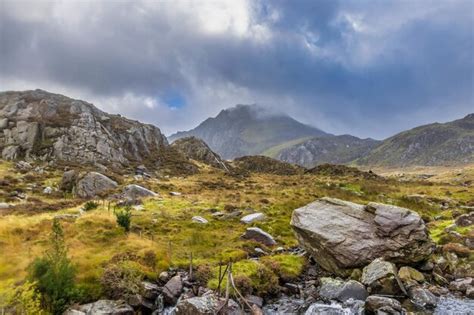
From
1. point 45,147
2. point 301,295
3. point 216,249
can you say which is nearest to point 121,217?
point 216,249

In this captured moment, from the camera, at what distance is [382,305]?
19.8m

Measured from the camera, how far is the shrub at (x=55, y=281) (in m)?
19.3

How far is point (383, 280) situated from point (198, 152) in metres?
116

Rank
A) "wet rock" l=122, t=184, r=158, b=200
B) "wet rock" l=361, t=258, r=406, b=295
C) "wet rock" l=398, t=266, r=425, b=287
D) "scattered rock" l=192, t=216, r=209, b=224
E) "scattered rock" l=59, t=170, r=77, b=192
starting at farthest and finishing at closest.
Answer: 1. "scattered rock" l=59, t=170, r=77, b=192
2. "wet rock" l=122, t=184, r=158, b=200
3. "scattered rock" l=192, t=216, r=209, b=224
4. "wet rock" l=398, t=266, r=425, b=287
5. "wet rock" l=361, t=258, r=406, b=295

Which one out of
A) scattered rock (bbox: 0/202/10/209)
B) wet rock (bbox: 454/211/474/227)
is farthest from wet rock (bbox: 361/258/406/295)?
scattered rock (bbox: 0/202/10/209)

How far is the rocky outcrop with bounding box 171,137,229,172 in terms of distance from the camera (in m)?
126

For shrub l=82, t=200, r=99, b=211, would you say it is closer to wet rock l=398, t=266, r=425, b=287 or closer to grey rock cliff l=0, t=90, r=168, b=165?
wet rock l=398, t=266, r=425, b=287

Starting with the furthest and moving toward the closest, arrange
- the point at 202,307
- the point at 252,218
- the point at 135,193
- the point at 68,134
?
the point at 68,134 < the point at 135,193 < the point at 252,218 < the point at 202,307

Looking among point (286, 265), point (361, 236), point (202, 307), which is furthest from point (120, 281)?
point (361, 236)

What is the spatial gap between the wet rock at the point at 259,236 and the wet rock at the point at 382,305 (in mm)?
13842

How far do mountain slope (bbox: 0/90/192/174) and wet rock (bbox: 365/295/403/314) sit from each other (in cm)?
7688

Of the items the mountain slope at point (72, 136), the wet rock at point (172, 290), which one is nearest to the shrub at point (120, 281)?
the wet rock at point (172, 290)

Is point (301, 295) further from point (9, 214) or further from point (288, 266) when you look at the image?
point (9, 214)

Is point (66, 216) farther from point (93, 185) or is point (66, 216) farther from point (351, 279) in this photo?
point (351, 279)
